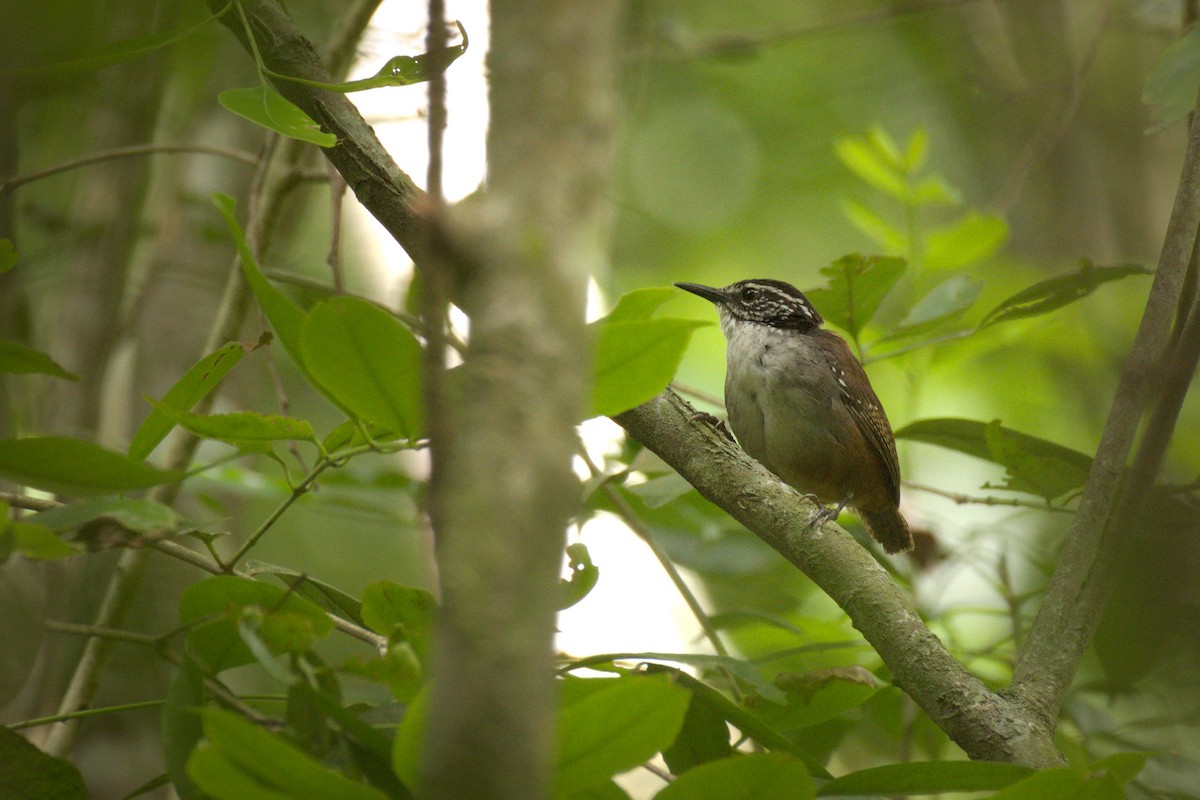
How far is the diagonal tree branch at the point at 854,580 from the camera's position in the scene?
2014 millimetres

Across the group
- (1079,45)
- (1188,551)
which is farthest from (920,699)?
(1079,45)

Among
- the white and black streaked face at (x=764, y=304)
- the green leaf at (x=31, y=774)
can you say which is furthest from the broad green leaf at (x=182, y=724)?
the white and black streaked face at (x=764, y=304)

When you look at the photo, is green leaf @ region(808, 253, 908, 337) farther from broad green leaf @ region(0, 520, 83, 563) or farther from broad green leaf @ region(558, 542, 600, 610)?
broad green leaf @ region(0, 520, 83, 563)

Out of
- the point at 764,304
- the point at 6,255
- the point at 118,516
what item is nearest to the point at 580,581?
the point at 118,516

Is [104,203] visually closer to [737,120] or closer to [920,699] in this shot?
[920,699]

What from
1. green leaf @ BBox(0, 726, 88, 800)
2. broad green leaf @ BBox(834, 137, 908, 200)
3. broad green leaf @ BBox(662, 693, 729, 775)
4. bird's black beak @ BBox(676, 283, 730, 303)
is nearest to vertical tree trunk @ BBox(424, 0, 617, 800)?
broad green leaf @ BBox(662, 693, 729, 775)

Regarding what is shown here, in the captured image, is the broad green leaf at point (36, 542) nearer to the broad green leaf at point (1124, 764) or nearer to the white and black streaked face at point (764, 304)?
the broad green leaf at point (1124, 764)

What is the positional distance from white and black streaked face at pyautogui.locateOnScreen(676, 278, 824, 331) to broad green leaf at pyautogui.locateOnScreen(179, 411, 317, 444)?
375cm

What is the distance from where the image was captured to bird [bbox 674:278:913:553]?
472cm

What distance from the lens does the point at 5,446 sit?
4.84ft

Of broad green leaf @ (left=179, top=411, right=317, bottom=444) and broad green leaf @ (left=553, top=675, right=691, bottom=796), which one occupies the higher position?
broad green leaf @ (left=179, top=411, right=317, bottom=444)

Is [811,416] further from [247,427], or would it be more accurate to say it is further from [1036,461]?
[247,427]

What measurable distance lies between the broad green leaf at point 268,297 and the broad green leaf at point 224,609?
37cm

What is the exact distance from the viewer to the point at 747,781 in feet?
4.59
